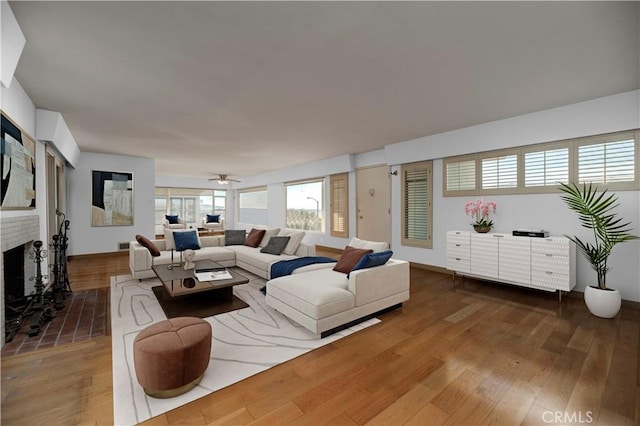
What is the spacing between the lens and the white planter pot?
3131 mm

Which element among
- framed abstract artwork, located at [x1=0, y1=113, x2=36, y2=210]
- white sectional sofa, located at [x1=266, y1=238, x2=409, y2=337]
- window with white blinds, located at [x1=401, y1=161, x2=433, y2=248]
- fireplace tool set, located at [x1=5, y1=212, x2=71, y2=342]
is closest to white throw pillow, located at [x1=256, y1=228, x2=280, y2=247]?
white sectional sofa, located at [x1=266, y1=238, x2=409, y2=337]

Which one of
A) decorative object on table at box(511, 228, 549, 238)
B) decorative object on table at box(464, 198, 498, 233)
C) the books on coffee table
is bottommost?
the books on coffee table

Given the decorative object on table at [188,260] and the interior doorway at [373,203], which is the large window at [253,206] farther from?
the decorative object on table at [188,260]

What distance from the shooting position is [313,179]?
8461 millimetres

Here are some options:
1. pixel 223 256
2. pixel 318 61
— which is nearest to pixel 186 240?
Answer: pixel 223 256

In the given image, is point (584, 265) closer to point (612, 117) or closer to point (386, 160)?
point (612, 117)

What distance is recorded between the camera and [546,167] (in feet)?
13.6

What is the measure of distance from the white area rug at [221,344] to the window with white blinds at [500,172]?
3.35 meters

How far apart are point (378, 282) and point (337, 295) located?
1.92ft

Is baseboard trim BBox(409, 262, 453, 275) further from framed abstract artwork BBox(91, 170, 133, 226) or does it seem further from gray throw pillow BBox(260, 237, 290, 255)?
framed abstract artwork BBox(91, 170, 133, 226)

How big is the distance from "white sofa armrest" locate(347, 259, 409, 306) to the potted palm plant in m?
2.16

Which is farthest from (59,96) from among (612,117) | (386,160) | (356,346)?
(612,117)

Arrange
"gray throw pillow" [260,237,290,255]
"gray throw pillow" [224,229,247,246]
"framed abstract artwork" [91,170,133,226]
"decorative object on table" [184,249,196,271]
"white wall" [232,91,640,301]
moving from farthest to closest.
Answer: "framed abstract artwork" [91,170,133,226], "gray throw pillow" [224,229,247,246], "gray throw pillow" [260,237,290,255], "decorative object on table" [184,249,196,271], "white wall" [232,91,640,301]

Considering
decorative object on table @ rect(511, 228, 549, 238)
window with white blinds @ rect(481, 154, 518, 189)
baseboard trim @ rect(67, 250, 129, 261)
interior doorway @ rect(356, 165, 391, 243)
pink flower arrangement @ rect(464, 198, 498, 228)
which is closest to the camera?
decorative object on table @ rect(511, 228, 549, 238)
